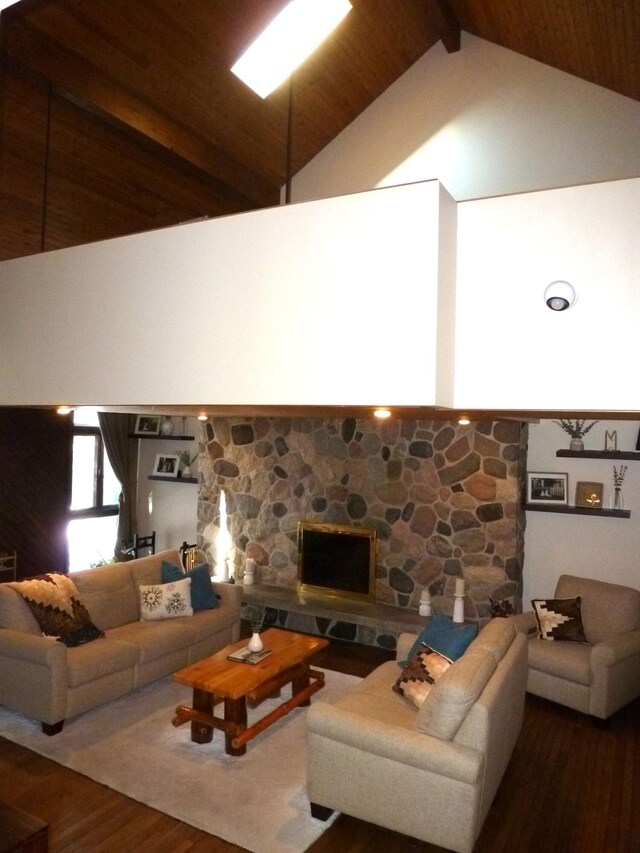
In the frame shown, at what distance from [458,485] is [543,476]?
30.0 inches

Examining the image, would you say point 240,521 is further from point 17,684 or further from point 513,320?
point 513,320

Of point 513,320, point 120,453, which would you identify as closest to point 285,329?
point 513,320

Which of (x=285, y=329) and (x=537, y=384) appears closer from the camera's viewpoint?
(x=537, y=384)

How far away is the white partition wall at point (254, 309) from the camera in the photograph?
92.9 inches

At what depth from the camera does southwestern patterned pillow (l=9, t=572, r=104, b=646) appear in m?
4.26

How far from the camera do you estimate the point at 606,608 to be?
477 centimetres

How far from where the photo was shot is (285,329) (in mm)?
2637

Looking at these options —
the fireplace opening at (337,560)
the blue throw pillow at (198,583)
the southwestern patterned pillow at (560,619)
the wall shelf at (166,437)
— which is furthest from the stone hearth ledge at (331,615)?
the wall shelf at (166,437)

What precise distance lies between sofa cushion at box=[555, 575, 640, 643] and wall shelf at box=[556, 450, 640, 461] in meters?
1.03

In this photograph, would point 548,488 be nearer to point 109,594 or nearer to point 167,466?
point 109,594

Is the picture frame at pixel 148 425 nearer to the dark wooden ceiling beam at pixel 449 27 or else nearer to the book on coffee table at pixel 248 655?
the book on coffee table at pixel 248 655

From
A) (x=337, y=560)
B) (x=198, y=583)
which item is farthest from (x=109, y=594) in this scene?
(x=337, y=560)

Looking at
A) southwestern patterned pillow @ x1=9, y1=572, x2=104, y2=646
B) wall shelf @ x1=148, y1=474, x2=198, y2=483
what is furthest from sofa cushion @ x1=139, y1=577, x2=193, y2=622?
wall shelf @ x1=148, y1=474, x2=198, y2=483

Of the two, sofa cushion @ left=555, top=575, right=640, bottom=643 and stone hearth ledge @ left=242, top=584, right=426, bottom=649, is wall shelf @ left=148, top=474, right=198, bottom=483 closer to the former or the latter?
stone hearth ledge @ left=242, top=584, right=426, bottom=649
